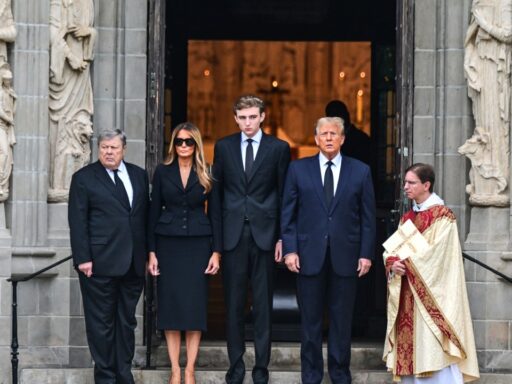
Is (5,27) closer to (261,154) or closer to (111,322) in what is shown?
(261,154)

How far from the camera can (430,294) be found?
13.5 metres

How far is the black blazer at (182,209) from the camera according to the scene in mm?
14039

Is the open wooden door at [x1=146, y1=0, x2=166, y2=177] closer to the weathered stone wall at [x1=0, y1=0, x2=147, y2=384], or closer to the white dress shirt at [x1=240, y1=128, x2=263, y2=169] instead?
the weathered stone wall at [x1=0, y1=0, x2=147, y2=384]

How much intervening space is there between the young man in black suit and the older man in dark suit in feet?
2.33

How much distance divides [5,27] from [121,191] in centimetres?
212

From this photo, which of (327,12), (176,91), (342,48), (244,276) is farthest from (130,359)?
(342,48)

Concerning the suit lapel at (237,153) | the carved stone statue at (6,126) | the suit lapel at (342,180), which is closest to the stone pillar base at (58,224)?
the carved stone statue at (6,126)

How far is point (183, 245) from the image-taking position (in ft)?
46.3

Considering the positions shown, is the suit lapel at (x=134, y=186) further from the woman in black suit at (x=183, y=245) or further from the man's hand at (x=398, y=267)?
the man's hand at (x=398, y=267)

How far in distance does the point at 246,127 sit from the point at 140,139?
2.02 meters

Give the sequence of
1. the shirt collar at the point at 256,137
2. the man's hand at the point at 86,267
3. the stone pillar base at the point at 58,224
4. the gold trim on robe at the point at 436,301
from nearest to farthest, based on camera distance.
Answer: the gold trim on robe at the point at 436,301 → the man's hand at the point at 86,267 → the shirt collar at the point at 256,137 → the stone pillar base at the point at 58,224

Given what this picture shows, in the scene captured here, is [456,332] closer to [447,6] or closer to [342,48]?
[447,6]

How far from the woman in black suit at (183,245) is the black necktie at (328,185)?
36.8 inches

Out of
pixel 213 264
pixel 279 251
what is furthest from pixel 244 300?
pixel 279 251
